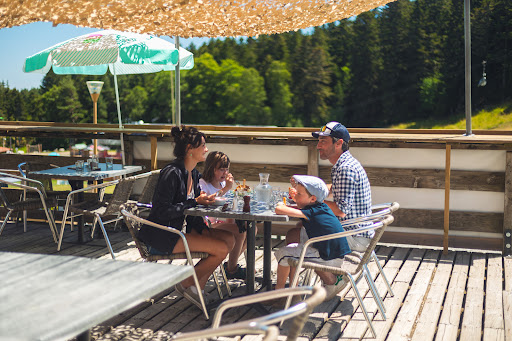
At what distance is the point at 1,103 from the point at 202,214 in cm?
5513

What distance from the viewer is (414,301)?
13.0ft

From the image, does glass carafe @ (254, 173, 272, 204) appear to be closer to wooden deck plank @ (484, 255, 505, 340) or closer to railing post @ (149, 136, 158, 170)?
wooden deck plank @ (484, 255, 505, 340)

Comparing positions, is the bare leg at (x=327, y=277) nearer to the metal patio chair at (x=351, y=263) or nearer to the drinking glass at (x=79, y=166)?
the metal patio chair at (x=351, y=263)

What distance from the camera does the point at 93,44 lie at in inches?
234

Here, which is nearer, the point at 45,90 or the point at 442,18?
the point at 442,18

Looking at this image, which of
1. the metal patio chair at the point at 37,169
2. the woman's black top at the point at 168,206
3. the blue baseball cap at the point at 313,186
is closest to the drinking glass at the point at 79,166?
the metal patio chair at the point at 37,169

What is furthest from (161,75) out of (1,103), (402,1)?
(402,1)

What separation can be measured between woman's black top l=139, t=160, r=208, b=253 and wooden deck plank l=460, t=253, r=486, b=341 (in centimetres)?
177

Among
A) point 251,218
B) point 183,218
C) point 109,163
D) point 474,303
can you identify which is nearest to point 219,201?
point 183,218

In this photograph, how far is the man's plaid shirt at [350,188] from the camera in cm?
353

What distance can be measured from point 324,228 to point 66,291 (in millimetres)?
1787

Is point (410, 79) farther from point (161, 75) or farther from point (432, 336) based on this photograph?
point (432, 336)

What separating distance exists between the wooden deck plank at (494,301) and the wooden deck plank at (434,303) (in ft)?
0.94

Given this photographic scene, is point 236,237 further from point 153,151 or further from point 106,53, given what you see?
point 106,53
